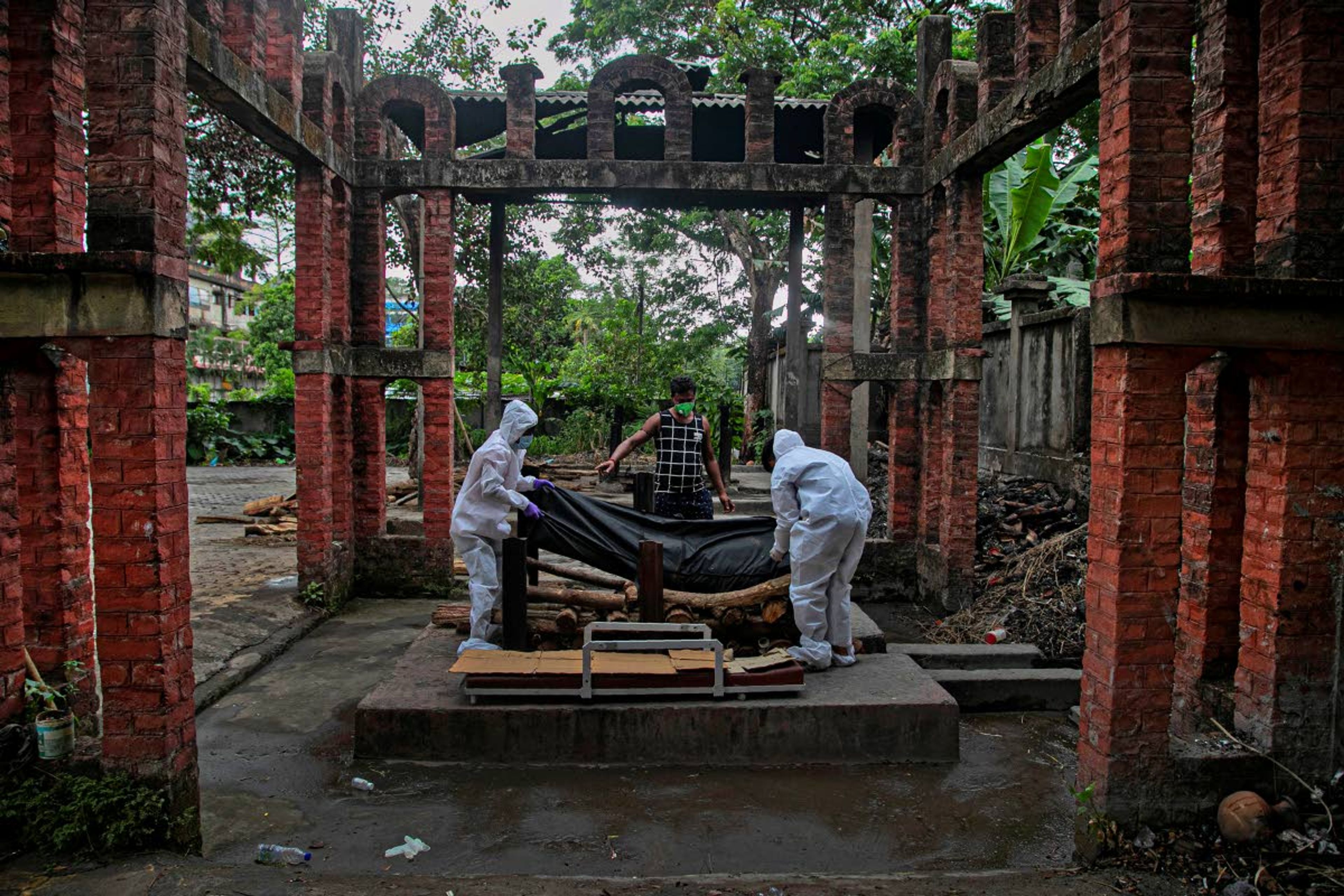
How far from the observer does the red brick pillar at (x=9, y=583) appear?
14.6 feet

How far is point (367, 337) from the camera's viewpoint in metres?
9.51

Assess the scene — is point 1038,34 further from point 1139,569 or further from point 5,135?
point 5,135

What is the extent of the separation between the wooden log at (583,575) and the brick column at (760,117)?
5078 millimetres

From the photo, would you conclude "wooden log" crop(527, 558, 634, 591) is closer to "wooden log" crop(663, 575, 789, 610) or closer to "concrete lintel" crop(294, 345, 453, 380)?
"wooden log" crop(663, 575, 789, 610)

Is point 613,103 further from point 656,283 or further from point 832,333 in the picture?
point 656,283

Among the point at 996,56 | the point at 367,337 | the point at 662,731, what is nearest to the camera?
the point at 662,731

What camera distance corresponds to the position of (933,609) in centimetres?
909

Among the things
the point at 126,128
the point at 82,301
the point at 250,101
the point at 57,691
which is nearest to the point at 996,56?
the point at 250,101

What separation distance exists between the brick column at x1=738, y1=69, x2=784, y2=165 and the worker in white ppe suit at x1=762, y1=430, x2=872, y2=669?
4.58 m

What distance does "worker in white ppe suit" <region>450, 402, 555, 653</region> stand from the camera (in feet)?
20.8

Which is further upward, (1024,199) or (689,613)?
(1024,199)

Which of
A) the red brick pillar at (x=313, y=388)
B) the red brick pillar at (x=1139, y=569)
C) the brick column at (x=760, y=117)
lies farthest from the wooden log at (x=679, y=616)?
the brick column at (x=760, y=117)

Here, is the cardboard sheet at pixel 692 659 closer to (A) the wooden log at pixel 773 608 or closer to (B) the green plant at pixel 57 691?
(A) the wooden log at pixel 773 608

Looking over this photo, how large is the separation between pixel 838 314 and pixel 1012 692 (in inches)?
179
